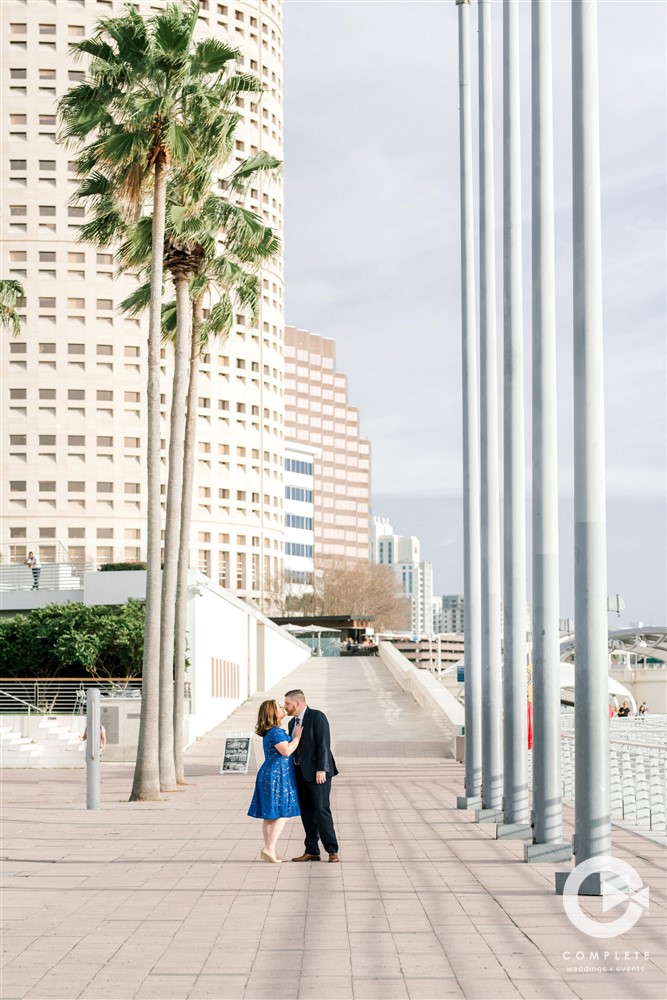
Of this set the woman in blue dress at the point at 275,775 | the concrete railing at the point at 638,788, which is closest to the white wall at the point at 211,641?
the concrete railing at the point at 638,788

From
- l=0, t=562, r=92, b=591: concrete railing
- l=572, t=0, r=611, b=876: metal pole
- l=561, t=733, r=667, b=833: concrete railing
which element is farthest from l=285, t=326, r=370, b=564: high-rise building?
l=572, t=0, r=611, b=876: metal pole

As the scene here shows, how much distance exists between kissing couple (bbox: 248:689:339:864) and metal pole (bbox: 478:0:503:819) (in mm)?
4427

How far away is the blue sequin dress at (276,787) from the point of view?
13.3 m

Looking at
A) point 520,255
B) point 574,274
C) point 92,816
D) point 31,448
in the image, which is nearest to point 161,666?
point 92,816

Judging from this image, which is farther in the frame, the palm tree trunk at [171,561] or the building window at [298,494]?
the building window at [298,494]

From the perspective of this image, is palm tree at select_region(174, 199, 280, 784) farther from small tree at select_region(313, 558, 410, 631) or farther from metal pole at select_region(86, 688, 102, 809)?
small tree at select_region(313, 558, 410, 631)

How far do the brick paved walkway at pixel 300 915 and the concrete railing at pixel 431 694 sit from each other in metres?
15.0

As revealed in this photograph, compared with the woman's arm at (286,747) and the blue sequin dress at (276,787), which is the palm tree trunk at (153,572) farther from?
the woman's arm at (286,747)

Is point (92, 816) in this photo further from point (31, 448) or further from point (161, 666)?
point (31, 448)

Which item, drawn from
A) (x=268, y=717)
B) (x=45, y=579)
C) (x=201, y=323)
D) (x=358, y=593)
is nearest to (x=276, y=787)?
(x=268, y=717)

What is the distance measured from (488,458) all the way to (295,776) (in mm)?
6569

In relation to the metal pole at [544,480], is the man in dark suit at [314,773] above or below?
below

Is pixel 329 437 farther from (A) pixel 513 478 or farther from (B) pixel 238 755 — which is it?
(A) pixel 513 478

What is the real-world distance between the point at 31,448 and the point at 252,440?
20956 millimetres
